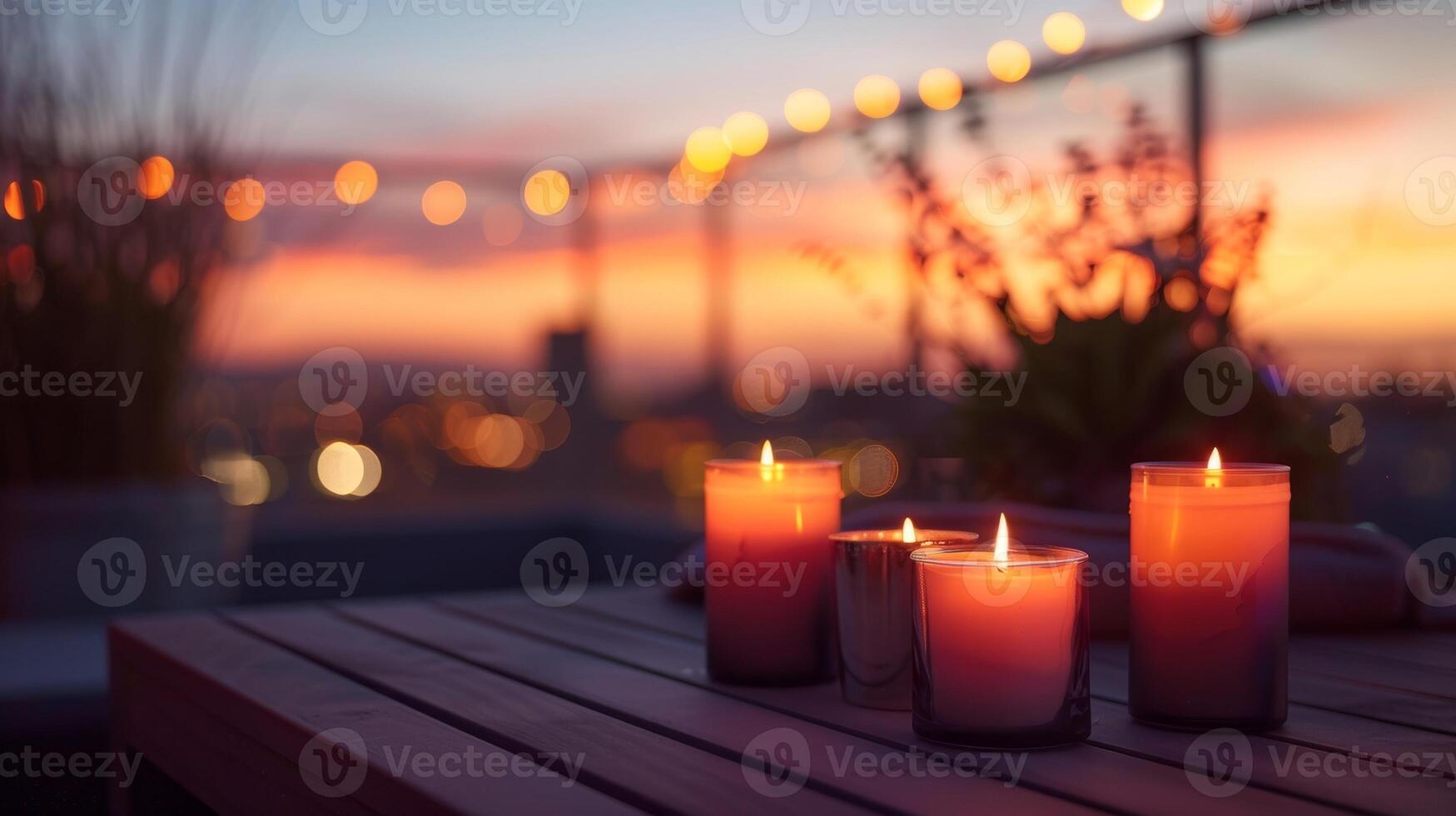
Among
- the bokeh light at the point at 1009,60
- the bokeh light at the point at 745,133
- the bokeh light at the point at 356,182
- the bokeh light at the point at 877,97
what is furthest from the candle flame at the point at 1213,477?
the bokeh light at the point at 356,182

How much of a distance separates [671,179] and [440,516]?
4.90ft

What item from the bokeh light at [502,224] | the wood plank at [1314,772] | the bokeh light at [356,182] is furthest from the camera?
the bokeh light at [502,224]

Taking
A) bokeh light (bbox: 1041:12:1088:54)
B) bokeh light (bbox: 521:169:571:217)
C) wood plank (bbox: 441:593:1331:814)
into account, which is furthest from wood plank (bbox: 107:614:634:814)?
bokeh light (bbox: 521:169:571:217)

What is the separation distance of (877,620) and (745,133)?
2867 mm

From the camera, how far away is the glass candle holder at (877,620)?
35.6 inches

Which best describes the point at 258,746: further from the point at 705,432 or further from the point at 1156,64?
the point at 705,432

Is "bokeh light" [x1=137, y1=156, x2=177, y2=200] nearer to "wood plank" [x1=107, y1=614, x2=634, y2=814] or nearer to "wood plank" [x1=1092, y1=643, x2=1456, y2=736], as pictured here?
"wood plank" [x1=107, y1=614, x2=634, y2=814]

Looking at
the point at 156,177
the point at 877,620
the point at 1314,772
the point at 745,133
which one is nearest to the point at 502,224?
the point at 745,133

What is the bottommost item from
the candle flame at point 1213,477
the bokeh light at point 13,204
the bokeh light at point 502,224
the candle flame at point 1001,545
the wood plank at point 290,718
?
the wood plank at point 290,718

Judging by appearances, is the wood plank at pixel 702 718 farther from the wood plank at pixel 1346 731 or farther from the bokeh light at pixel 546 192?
the bokeh light at pixel 546 192

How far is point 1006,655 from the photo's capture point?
2.61 feet

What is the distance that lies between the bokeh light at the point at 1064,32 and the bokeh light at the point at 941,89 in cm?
26

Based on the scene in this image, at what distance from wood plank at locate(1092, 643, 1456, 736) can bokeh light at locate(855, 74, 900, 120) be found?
84.3 inches

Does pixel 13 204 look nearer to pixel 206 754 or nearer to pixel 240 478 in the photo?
pixel 240 478
